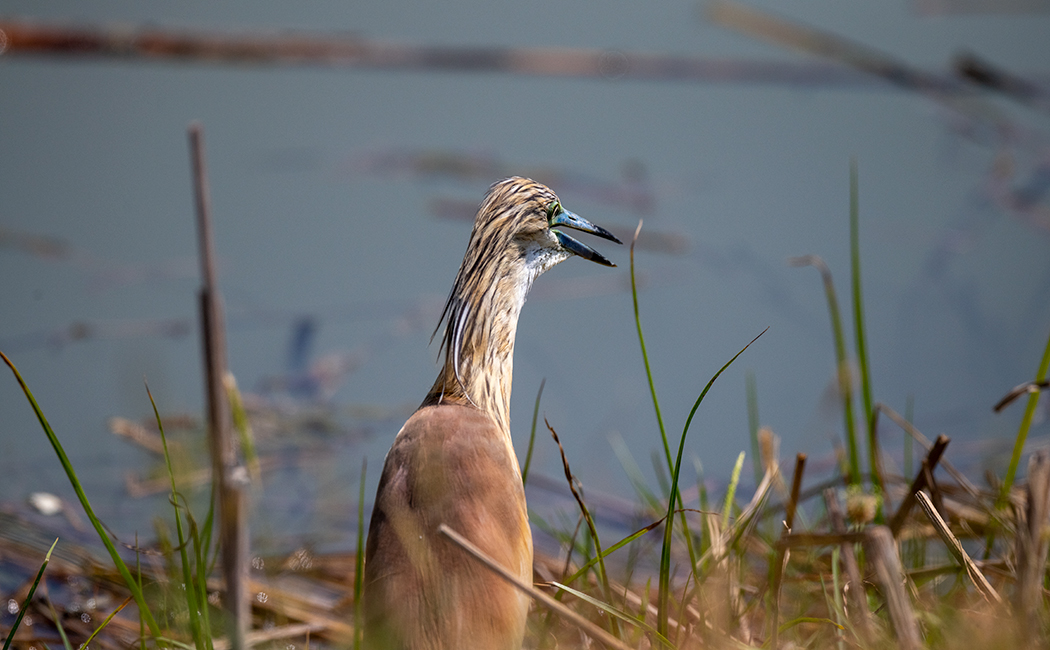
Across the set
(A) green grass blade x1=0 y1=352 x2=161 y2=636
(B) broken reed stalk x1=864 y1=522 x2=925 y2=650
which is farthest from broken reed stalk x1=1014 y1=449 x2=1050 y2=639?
(A) green grass blade x1=0 y1=352 x2=161 y2=636

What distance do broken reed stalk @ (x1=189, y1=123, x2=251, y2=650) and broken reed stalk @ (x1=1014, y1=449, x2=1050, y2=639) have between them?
918 millimetres

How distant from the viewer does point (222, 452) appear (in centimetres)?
109

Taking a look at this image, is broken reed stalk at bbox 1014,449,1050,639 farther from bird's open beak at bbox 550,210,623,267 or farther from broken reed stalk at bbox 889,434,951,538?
bird's open beak at bbox 550,210,623,267

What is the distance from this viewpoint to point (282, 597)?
2.08 metres

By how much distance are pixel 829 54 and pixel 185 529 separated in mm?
3552

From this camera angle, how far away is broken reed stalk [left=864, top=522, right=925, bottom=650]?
102cm

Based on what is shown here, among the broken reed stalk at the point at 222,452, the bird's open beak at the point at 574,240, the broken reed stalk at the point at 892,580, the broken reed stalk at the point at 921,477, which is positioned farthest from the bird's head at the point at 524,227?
the broken reed stalk at the point at 892,580

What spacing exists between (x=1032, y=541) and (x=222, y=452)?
995 millimetres

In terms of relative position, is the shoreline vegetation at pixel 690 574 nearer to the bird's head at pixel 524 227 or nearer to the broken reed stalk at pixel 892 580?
the broken reed stalk at pixel 892 580

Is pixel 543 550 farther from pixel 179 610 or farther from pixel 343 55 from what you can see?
pixel 343 55

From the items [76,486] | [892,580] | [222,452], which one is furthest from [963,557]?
[76,486]

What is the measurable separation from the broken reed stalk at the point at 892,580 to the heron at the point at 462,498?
539 mm

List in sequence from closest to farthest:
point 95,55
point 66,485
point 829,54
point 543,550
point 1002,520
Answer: point 1002,520
point 543,550
point 66,485
point 95,55
point 829,54

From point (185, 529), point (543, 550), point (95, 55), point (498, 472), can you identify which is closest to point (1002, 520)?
point (498, 472)
